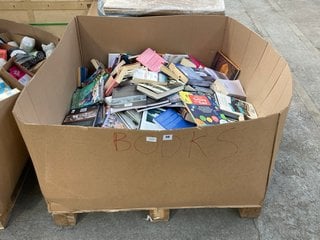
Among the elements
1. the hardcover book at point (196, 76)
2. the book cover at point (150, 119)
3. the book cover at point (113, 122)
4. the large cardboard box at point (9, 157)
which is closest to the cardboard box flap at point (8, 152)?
the large cardboard box at point (9, 157)

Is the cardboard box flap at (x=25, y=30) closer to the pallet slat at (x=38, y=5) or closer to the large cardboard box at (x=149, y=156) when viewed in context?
the pallet slat at (x=38, y=5)

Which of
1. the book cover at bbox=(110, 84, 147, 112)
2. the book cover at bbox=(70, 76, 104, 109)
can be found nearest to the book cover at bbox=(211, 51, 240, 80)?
the book cover at bbox=(110, 84, 147, 112)

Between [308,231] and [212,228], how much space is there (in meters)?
0.39

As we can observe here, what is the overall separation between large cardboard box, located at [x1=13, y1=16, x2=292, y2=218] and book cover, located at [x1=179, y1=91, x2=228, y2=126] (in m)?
0.21

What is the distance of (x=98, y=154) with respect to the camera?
106 cm

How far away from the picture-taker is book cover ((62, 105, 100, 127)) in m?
1.47

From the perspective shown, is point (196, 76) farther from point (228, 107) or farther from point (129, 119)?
point (129, 119)

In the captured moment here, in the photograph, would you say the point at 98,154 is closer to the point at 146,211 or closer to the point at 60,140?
the point at 60,140

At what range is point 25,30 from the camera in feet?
6.08

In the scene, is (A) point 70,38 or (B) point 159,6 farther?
(B) point 159,6

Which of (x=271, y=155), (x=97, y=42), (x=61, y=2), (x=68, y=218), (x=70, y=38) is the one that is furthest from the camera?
(x=61, y=2)

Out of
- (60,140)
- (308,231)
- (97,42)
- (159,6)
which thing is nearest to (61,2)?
(97,42)

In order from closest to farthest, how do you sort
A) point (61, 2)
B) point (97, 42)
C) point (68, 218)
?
point (68, 218) → point (97, 42) → point (61, 2)

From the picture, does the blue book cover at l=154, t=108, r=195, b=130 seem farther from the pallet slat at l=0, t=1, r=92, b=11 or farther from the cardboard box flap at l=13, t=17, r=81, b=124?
the pallet slat at l=0, t=1, r=92, b=11
